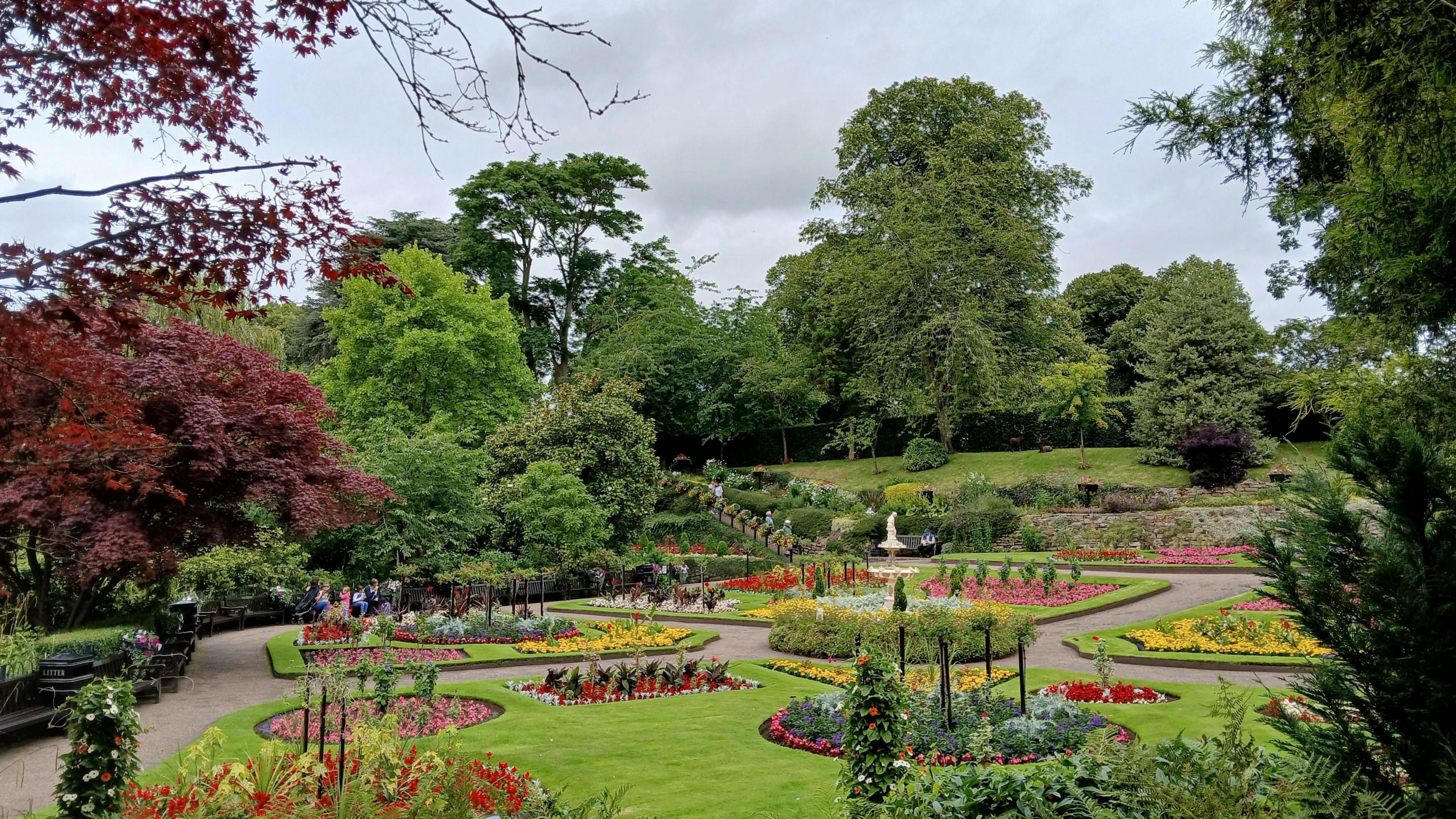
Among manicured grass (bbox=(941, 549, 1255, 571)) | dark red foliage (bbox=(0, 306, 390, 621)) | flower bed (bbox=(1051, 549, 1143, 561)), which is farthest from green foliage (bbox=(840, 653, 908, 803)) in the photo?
flower bed (bbox=(1051, 549, 1143, 561))

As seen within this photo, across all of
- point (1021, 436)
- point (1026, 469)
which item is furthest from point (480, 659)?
point (1021, 436)

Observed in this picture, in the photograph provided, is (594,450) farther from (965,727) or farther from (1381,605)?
(1381,605)

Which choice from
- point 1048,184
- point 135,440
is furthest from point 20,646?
point 1048,184

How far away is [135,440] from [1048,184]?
121 feet

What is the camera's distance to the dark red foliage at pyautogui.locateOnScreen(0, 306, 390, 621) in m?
10.5

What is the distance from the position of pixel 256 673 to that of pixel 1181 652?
14.4 metres

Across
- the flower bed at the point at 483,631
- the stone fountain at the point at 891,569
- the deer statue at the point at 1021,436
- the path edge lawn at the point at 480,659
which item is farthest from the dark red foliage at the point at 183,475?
the deer statue at the point at 1021,436

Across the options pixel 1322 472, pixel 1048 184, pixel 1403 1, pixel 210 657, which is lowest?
pixel 210 657

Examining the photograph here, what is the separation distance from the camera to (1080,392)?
35.0 meters

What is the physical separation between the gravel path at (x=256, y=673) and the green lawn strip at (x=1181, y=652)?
234 mm

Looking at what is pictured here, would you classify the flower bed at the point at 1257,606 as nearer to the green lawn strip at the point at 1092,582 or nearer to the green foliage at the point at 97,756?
the green lawn strip at the point at 1092,582

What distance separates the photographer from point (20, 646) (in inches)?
404

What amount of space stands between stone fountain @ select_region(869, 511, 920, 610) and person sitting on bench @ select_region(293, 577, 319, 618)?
12.4m

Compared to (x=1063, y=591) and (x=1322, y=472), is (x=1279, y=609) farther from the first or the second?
(x=1322, y=472)
